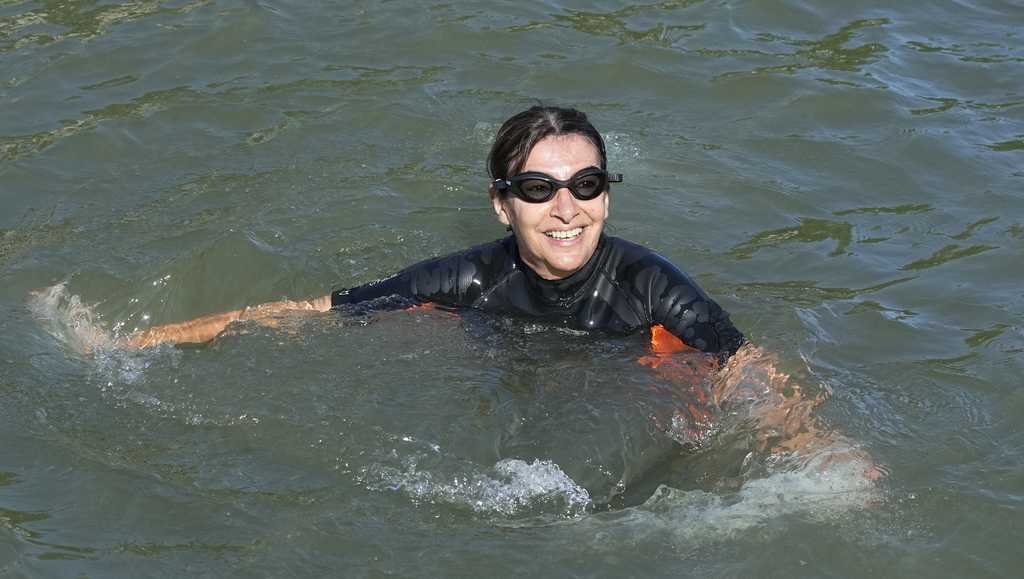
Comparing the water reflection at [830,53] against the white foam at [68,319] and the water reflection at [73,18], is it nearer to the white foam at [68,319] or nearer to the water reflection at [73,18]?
the water reflection at [73,18]

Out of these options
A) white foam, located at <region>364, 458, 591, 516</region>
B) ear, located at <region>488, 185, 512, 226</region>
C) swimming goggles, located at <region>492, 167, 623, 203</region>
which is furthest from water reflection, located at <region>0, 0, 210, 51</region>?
white foam, located at <region>364, 458, 591, 516</region>

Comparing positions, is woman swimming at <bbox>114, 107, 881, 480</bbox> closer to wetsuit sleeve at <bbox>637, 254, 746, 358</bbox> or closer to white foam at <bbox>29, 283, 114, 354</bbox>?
wetsuit sleeve at <bbox>637, 254, 746, 358</bbox>

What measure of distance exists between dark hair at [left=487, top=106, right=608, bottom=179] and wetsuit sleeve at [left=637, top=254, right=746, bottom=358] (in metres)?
0.55

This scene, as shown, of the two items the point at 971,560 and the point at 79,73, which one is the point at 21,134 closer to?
the point at 79,73

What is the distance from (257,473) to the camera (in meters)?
4.64

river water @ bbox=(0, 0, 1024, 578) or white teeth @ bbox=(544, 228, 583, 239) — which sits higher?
white teeth @ bbox=(544, 228, 583, 239)

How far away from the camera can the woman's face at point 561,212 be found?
4.95 meters

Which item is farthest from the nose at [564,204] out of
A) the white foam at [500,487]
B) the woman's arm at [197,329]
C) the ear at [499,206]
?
the woman's arm at [197,329]

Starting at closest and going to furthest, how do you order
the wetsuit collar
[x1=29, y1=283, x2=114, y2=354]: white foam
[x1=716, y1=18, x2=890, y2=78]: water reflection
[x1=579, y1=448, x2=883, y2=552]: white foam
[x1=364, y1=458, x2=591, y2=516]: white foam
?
[x1=579, y1=448, x2=883, y2=552]: white foam → [x1=364, y1=458, x2=591, y2=516]: white foam → the wetsuit collar → [x1=29, y1=283, x2=114, y2=354]: white foam → [x1=716, y1=18, x2=890, y2=78]: water reflection


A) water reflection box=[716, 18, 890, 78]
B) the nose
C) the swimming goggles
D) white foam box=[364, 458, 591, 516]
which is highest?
the swimming goggles

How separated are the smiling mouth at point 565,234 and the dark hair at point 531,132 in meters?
0.27

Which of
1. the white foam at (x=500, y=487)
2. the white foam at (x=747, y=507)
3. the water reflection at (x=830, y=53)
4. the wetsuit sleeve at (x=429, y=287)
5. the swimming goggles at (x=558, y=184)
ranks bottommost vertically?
the white foam at (x=500, y=487)

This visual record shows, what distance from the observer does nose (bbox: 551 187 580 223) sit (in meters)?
4.93

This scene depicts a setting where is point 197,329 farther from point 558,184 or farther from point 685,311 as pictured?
point 685,311
